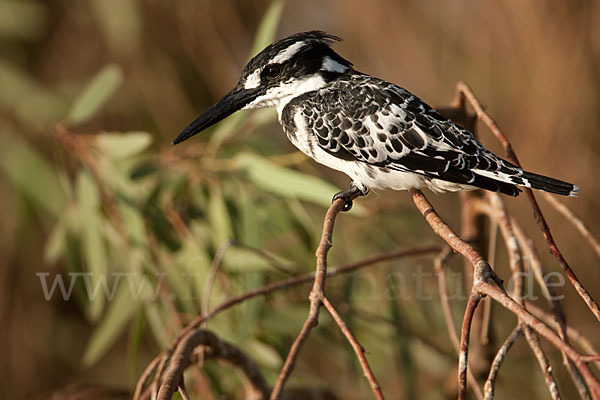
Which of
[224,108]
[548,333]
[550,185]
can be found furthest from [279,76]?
[548,333]

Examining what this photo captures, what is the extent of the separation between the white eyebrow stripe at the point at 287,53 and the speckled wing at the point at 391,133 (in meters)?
0.10

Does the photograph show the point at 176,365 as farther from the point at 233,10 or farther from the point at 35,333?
the point at 35,333

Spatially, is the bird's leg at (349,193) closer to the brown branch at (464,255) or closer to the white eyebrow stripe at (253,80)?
the brown branch at (464,255)

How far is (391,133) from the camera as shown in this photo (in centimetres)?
136

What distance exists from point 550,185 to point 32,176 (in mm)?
1745

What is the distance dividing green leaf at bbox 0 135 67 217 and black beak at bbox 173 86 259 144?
0.99 meters

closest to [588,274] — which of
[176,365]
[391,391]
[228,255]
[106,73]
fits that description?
[391,391]

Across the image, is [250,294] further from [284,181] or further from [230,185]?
[230,185]

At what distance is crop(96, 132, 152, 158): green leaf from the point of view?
1.65 metres

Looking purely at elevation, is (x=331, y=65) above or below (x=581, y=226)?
above

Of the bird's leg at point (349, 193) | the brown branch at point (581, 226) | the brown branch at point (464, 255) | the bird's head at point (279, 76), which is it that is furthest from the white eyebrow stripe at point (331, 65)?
the brown branch at point (581, 226)

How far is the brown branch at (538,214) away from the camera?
844 mm

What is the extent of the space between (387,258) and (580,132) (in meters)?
1.47

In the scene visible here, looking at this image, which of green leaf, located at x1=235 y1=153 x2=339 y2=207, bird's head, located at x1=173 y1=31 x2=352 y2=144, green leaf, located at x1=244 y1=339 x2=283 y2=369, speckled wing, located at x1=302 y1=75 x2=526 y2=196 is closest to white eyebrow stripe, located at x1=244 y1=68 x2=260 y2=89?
bird's head, located at x1=173 y1=31 x2=352 y2=144
